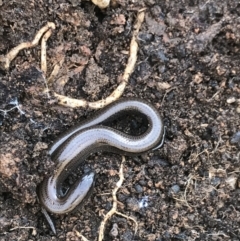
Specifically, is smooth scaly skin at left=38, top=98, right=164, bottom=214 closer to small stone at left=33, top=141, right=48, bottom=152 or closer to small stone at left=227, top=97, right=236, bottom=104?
small stone at left=33, top=141, right=48, bottom=152

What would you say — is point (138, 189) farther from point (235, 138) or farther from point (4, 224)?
point (4, 224)

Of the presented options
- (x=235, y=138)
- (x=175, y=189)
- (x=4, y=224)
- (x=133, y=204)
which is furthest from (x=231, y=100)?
(x=4, y=224)

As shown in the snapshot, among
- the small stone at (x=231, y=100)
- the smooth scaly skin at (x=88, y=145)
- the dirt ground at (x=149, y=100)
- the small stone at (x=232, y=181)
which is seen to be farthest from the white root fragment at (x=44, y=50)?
the small stone at (x=232, y=181)

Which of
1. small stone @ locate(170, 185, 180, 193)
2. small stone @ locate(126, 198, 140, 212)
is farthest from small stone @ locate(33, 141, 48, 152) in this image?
small stone @ locate(170, 185, 180, 193)

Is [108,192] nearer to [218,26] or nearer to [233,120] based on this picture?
[233,120]

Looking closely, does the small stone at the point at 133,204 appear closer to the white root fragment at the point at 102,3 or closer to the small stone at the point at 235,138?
the small stone at the point at 235,138

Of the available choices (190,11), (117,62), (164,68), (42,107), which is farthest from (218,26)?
(42,107)
